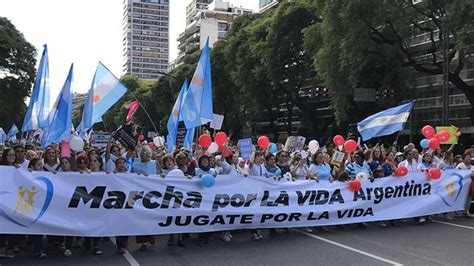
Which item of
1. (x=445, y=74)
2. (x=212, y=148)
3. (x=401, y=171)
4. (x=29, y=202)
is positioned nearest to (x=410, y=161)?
(x=401, y=171)

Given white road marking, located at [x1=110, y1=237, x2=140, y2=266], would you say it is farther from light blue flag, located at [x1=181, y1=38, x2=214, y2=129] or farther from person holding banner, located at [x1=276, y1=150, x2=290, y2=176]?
light blue flag, located at [x1=181, y1=38, x2=214, y2=129]

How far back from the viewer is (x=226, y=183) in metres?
8.71

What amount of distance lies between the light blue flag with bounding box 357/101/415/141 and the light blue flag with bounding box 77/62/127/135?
5.92 metres

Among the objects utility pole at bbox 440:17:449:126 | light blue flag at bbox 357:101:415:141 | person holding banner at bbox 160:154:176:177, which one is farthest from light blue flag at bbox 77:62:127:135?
utility pole at bbox 440:17:449:126

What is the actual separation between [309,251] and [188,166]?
9.39 feet

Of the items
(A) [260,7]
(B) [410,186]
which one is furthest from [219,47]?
(B) [410,186]

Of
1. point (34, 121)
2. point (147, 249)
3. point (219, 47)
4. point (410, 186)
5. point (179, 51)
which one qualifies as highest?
point (179, 51)

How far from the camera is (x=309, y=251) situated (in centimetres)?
807

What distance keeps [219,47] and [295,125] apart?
20791 mm

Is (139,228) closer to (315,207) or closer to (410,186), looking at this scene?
(315,207)

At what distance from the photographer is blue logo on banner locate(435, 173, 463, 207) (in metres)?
11.1

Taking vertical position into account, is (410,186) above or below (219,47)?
below

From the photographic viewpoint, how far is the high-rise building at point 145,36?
177m

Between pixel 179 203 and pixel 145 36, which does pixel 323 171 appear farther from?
pixel 145 36
